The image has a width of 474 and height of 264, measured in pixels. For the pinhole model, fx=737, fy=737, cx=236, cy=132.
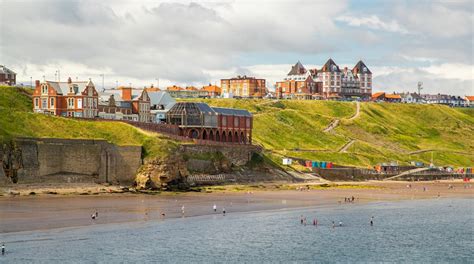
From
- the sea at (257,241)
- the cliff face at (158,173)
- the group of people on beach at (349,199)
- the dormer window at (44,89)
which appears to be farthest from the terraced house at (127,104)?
the sea at (257,241)

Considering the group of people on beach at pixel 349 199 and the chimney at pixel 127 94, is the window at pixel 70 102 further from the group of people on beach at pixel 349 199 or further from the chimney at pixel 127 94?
the group of people on beach at pixel 349 199

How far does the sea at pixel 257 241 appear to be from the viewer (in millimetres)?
67188

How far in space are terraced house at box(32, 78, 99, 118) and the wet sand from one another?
32.8 metres

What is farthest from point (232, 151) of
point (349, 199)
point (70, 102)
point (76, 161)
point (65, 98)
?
point (76, 161)

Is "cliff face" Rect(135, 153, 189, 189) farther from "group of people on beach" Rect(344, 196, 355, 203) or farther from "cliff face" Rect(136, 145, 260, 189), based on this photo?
"group of people on beach" Rect(344, 196, 355, 203)

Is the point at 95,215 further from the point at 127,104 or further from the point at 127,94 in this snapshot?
the point at 127,94

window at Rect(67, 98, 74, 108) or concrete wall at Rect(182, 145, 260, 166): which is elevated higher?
window at Rect(67, 98, 74, 108)

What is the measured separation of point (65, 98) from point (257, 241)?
7177 centimetres

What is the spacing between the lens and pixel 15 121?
112688 millimetres

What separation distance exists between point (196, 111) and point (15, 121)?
4168cm

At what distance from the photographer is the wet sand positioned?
270 feet

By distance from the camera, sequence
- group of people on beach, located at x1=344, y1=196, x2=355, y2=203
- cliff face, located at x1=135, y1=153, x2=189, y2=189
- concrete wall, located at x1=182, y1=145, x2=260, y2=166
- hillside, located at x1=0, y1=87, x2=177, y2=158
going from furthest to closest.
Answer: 1. concrete wall, located at x1=182, y1=145, x2=260, y2=166
2. group of people on beach, located at x1=344, y1=196, x2=355, y2=203
3. cliff face, located at x1=135, y1=153, x2=189, y2=189
4. hillside, located at x1=0, y1=87, x2=177, y2=158

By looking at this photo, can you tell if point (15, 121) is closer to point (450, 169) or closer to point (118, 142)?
point (118, 142)

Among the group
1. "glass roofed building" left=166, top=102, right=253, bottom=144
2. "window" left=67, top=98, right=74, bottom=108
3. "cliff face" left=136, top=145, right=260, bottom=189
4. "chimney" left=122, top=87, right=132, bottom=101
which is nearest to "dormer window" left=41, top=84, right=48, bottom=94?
"window" left=67, top=98, right=74, bottom=108
